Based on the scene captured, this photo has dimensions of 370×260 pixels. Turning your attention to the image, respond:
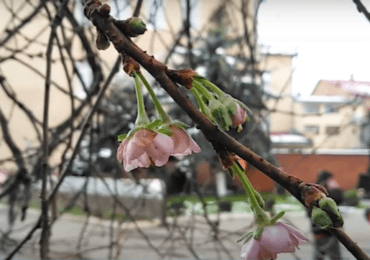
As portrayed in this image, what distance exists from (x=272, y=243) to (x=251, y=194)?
0.04 metres

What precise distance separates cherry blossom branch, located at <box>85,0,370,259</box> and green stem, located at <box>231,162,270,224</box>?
2cm

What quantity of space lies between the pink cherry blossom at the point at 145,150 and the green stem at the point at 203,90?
0.08 feet

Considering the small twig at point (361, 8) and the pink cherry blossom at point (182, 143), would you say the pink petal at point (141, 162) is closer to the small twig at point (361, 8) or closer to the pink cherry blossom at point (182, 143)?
the pink cherry blossom at point (182, 143)

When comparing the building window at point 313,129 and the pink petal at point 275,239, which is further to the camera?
the building window at point 313,129

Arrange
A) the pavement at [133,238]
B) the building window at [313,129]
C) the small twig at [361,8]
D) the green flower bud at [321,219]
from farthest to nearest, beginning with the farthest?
the building window at [313,129], the pavement at [133,238], the small twig at [361,8], the green flower bud at [321,219]

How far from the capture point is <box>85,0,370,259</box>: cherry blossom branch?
0.16 metres

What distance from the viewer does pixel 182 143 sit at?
205 mm

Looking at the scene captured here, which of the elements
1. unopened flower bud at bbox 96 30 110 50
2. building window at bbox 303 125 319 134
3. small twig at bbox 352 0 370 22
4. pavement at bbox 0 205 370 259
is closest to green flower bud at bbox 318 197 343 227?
unopened flower bud at bbox 96 30 110 50

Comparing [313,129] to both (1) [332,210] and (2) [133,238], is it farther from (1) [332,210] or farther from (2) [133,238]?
(1) [332,210]

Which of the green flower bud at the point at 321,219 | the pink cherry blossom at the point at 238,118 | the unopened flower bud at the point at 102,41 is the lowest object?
the green flower bud at the point at 321,219

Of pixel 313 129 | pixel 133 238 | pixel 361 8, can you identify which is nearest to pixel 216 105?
pixel 361 8

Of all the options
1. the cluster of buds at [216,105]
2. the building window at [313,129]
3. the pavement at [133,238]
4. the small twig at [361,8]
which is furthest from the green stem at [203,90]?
the building window at [313,129]

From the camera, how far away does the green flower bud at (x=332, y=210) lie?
0.16m

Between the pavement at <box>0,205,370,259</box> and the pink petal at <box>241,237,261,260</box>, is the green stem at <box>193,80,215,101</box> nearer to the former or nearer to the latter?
the pink petal at <box>241,237,261,260</box>
